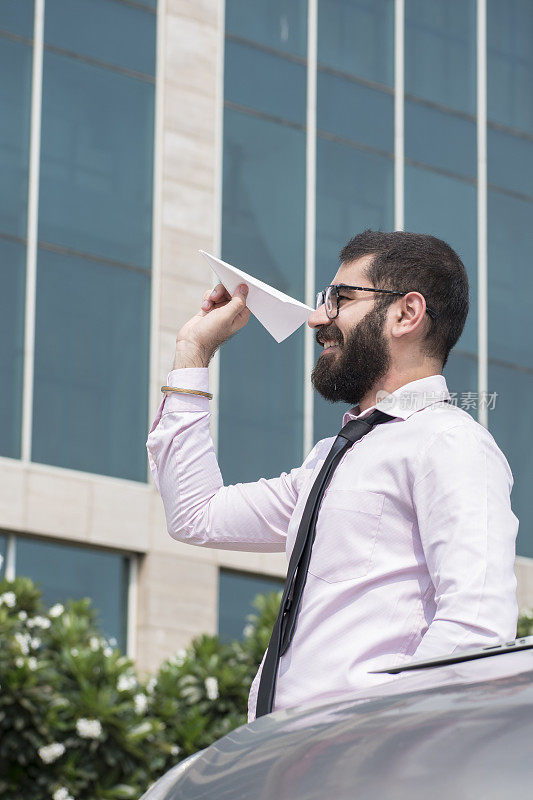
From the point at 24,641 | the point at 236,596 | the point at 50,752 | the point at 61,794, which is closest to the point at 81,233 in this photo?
the point at 236,596

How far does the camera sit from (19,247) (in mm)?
14539

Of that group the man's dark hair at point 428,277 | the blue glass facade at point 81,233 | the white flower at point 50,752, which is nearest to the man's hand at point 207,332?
A: the man's dark hair at point 428,277

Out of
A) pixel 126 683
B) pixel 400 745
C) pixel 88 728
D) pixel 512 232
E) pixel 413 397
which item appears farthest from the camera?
pixel 512 232

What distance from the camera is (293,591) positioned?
10.1 feet

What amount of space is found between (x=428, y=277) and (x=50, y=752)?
776 cm

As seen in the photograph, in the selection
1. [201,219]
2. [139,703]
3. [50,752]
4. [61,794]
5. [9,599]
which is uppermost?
[201,219]

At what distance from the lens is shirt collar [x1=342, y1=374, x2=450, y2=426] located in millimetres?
3299

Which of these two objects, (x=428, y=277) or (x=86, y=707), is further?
(x=86, y=707)

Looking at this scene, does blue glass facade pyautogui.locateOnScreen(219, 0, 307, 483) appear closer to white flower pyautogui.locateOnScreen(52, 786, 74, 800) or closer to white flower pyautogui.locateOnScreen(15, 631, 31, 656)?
white flower pyautogui.locateOnScreen(15, 631, 31, 656)

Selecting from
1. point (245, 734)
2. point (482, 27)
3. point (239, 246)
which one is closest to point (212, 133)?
point (239, 246)

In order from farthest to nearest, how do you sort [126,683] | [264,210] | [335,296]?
[264,210]
[126,683]
[335,296]

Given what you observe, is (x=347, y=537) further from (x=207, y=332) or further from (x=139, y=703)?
(x=139, y=703)

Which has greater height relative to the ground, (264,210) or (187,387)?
(264,210)

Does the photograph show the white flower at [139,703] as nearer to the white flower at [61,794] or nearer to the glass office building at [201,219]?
the white flower at [61,794]
